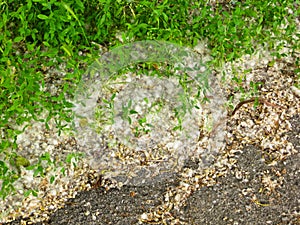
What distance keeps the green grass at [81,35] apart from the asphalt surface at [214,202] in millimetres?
259

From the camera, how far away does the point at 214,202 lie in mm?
2166

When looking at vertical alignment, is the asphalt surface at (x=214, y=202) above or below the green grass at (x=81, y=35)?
below

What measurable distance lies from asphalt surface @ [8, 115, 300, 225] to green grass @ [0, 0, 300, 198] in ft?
0.85

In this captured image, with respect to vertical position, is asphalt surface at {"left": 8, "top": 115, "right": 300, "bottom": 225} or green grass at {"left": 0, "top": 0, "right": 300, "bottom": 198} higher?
green grass at {"left": 0, "top": 0, "right": 300, "bottom": 198}

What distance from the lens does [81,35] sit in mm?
2387

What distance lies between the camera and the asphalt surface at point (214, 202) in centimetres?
213

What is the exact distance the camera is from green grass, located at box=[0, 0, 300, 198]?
2.10 metres

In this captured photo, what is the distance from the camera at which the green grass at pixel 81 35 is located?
2.10m

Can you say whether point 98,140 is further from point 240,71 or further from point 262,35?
point 262,35

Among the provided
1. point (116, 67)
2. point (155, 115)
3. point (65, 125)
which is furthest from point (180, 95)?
point (65, 125)

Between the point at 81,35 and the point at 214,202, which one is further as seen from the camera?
the point at 81,35

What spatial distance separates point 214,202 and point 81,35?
0.86m

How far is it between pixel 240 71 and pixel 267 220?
65 centimetres

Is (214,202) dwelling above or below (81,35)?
below
